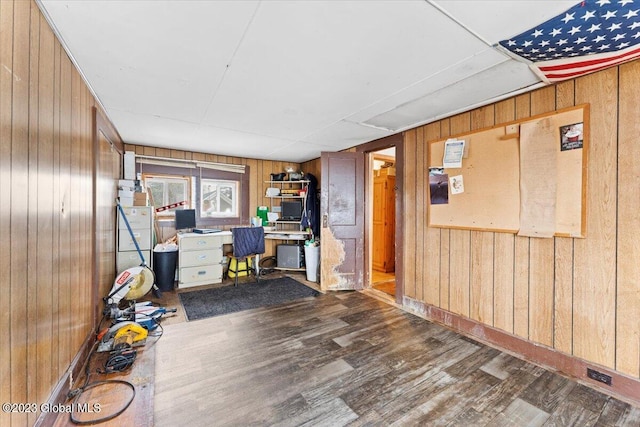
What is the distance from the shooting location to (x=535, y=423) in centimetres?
148

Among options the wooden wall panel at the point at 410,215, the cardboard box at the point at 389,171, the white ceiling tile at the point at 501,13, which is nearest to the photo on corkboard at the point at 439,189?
the wooden wall panel at the point at 410,215

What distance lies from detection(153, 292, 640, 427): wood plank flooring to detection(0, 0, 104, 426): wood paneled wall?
0.70m

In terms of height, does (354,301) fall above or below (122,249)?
below

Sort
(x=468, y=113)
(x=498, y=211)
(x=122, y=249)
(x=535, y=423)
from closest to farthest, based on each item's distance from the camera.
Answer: (x=535, y=423), (x=498, y=211), (x=468, y=113), (x=122, y=249)

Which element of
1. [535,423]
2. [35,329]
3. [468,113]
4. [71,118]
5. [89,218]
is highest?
[468,113]

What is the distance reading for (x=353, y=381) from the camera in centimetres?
183

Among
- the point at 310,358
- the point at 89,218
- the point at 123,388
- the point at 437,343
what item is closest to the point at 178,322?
the point at 123,388

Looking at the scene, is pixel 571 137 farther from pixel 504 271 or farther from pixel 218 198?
pixel 218 198

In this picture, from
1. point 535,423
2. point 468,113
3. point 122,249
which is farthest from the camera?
point 122,249

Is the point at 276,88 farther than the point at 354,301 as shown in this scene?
No

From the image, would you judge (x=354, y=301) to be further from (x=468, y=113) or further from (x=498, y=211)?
(x=468, y=113)

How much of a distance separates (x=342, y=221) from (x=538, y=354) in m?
2.50

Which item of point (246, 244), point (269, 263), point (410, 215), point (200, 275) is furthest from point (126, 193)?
point (410, 215)

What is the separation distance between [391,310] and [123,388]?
102 inches
